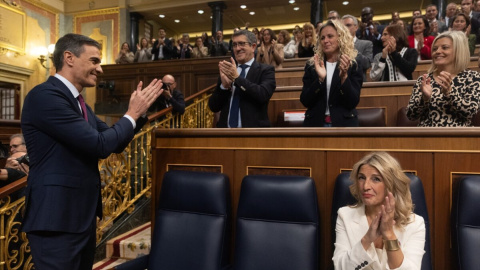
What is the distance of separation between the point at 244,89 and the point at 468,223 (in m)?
1.15

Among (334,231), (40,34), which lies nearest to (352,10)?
(40,34)

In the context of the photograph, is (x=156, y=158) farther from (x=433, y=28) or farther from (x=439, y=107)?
(x=433, y=28)

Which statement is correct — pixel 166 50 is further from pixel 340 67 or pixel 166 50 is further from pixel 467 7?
pixel 340 67

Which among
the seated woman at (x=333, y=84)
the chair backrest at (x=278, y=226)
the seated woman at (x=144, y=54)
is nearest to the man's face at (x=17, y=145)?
the chair backrest at (x=278, y=226)

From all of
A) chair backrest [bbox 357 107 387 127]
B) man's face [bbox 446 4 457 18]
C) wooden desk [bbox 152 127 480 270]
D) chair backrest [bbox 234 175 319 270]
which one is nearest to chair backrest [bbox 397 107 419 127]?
chair backrest [bbox 357 107 387 127]

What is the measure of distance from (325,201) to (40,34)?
27.3ft

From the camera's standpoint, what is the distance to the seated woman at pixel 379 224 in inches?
45.6

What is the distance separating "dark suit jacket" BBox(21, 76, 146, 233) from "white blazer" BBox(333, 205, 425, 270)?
2.80 ft

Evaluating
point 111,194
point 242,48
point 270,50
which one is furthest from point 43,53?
point 242,48

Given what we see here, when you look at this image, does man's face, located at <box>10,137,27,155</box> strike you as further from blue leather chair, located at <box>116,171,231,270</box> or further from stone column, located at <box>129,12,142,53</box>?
stone column, located at <box>129,12,142,53</box>

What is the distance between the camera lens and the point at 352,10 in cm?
928

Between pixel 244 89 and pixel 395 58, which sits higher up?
pixel 395 58

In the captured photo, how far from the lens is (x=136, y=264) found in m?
1.54

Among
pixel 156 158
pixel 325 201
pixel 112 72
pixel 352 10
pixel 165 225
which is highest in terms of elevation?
pixel 352 10
